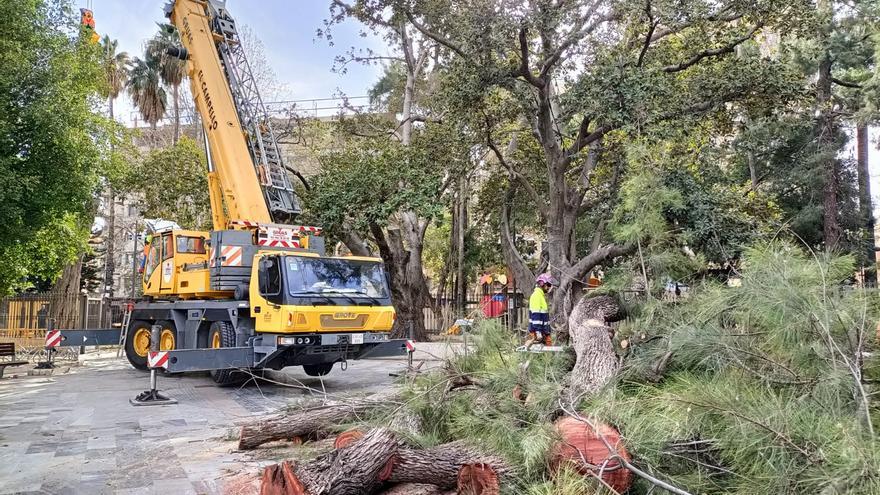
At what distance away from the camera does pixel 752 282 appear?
4.18m

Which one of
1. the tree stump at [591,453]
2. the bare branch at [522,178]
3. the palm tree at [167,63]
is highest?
the palm tree at [167,63]

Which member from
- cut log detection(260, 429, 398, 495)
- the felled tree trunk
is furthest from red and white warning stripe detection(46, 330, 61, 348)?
the felled tree trunk

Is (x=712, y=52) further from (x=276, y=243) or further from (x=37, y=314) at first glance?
(x=37, y=314)

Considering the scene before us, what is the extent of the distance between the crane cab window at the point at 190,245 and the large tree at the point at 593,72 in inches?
234

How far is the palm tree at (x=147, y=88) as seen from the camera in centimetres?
2759

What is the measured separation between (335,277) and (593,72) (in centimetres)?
662

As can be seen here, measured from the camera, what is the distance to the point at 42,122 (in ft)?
36.9

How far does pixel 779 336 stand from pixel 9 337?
20.0m

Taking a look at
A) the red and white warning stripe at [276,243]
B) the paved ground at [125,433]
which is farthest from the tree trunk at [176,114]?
the red and white warning stripe at [276,243]

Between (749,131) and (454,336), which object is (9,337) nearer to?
(454,336)

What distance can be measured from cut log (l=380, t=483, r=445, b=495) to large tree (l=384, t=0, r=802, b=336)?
644cm

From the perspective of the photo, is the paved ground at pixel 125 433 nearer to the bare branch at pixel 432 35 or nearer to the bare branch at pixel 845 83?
the bare branch at pixel 432 35

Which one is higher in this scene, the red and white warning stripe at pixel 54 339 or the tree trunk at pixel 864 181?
the tree trunk at pixel 864 181

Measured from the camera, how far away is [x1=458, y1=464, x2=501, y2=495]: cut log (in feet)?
12.6
